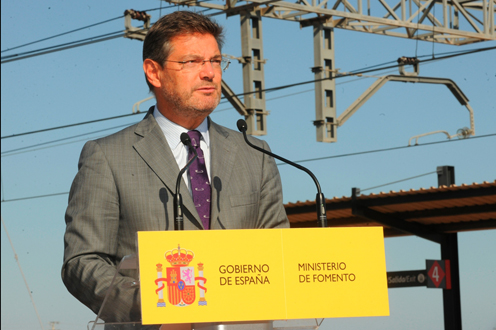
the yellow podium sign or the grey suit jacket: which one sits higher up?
the grey suit jacket

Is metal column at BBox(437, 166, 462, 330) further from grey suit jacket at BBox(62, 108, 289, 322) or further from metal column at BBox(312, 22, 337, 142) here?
grey suit jacket at BBox(62, 108, 289, 322)

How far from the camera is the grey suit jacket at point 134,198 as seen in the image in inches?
110

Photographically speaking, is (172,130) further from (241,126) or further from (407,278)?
(407,278)

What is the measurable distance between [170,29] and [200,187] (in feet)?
1.97

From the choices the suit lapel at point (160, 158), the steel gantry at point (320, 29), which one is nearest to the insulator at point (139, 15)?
the steel gantry at point (320, 29)

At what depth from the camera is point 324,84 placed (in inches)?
605

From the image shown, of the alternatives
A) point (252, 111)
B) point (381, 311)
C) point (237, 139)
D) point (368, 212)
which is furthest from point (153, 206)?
point (252, 111)

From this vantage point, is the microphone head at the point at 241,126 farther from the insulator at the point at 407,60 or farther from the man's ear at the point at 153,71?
the insulator at the point at 407,60

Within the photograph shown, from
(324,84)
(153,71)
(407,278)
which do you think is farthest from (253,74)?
(153,71)

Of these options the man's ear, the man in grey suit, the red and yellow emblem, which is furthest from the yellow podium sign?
the man's ear

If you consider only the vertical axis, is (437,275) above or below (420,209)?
below

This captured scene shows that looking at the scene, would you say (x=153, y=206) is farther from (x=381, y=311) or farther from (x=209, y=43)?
(x=381, y=311)

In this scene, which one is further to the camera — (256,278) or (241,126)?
(241,126)

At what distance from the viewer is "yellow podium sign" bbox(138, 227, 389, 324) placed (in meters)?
2.36
